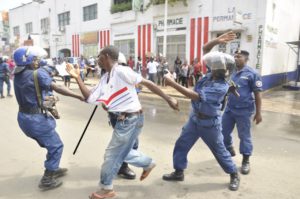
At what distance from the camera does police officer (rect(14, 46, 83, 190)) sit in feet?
11.1

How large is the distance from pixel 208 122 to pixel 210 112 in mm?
127

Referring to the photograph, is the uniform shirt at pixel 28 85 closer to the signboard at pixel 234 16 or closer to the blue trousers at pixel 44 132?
the blue trousers at pixel 44 132

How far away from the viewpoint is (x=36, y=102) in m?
3.47

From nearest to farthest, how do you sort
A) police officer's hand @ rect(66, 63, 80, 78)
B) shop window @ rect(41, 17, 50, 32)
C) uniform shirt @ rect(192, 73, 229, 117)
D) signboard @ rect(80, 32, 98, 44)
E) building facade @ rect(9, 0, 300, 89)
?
police officer's hand @ rect(66, 63, 80, 78)
uniform shirt @ rect(192, 73, 229, 117)
building facade @ rect(9, 0, 300, 89)
signboard @ rect(80, 32, 98, 44)
shop window @ rect(41, 17, 50, 32)

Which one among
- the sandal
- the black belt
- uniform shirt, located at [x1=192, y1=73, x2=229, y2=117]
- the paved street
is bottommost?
the paved street

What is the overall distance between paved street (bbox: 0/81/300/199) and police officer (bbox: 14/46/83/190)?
0.40 metres

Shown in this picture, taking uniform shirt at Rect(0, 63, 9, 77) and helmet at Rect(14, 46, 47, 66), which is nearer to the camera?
helmet at Rect(14, 46, 47, 66)

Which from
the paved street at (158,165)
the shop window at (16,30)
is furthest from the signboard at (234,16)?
the shop window at (16,30)

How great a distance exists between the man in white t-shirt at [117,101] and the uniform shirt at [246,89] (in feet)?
4.82

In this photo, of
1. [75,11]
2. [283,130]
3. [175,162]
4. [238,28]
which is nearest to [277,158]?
[175,162]

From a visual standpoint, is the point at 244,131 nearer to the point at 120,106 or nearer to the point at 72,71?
the point at 120,106

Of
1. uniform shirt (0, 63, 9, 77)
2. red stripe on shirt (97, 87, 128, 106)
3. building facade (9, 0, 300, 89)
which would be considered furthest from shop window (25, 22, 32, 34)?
red stripe on shirt (97, 87, 128, 106)

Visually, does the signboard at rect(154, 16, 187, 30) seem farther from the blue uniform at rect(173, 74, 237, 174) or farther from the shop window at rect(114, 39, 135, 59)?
the blue uniform at rect(173, 74, 237, 174)

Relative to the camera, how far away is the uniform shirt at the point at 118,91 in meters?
3.10
